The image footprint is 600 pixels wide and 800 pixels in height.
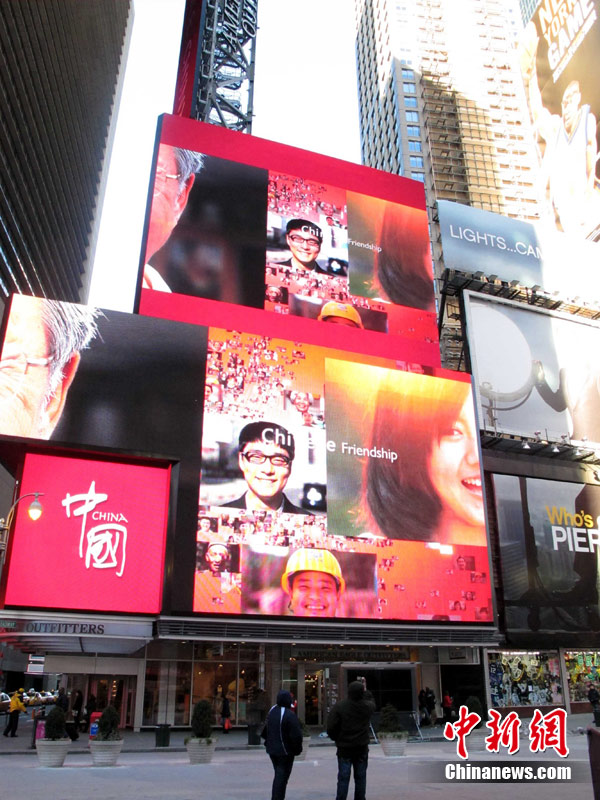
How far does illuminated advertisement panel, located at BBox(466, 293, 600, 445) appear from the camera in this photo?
41.5m

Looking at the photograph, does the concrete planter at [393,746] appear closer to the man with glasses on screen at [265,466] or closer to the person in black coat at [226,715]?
the person in black coat at [226,715]

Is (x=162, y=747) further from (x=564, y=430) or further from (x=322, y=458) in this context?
(x=564, y=430)

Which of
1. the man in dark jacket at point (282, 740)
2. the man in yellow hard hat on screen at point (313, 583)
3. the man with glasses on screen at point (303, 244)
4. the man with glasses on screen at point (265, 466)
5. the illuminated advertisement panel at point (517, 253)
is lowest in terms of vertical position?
the man in dark jacket at point (282, 740)

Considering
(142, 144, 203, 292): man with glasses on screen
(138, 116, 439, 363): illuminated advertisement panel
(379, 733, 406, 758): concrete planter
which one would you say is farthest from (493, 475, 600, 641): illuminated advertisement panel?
(142, 144, 203, 292): man with glasses on screen

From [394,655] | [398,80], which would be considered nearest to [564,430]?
[394,655]

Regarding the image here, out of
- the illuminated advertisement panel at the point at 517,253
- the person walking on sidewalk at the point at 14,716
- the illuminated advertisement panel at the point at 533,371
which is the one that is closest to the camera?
the person walking on sidewalk at the point at 14,716

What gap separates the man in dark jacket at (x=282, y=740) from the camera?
987 cm

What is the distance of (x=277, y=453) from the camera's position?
3238 cm

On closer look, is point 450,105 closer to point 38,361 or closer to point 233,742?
point 38,361

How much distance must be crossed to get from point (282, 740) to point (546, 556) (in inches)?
1234

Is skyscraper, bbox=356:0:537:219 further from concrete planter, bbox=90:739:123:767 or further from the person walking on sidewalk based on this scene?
concrete planter, bbox=90:739:123:767

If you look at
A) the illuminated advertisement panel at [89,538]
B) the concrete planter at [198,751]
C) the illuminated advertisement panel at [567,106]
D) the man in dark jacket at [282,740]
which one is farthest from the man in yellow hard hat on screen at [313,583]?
the illuminated advertisement panel at [567,106]

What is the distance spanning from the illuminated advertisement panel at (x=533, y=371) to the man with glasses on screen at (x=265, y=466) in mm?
13151

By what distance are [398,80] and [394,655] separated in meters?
72.2
